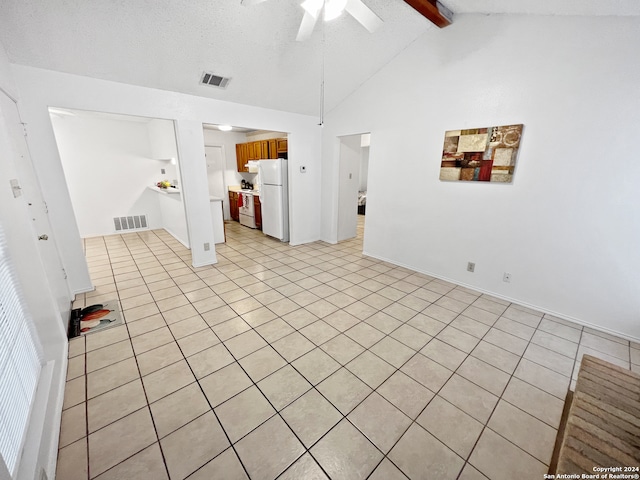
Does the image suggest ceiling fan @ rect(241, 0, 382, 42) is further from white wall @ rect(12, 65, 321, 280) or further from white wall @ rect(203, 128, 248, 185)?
white wall @ rect(203, 128, 248, 185)

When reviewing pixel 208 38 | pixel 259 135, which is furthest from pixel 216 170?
pixel 208 38

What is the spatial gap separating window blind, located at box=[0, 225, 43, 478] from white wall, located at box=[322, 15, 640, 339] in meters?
3.90

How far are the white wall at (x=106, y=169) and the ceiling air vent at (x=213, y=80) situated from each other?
3.36 m

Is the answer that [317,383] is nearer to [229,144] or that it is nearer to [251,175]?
[251,175]

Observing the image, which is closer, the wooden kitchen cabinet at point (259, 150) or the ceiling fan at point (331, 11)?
the ceiling fan at point (331, 11)

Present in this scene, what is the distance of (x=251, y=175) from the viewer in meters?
7.14

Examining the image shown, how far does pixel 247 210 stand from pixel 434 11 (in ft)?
16.6

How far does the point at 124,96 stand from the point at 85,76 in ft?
1.10

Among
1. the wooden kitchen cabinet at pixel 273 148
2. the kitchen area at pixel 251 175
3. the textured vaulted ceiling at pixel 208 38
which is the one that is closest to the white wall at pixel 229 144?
the kitchen area at pixel 251 175

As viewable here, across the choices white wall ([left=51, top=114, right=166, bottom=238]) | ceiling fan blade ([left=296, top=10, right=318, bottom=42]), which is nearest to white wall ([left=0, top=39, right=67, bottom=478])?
ceiling fan blade ([left=296, top=10, right=318, bottom=42])

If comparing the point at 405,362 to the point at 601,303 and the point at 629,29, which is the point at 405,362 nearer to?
the point at 601,303

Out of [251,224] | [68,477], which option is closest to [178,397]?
[68,477]

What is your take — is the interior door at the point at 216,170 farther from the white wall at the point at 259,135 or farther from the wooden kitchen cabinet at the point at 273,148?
the wooden kitchen cabinet at the point at 273,148

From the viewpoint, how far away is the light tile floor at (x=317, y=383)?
1.37 metres
